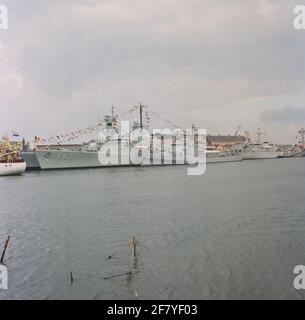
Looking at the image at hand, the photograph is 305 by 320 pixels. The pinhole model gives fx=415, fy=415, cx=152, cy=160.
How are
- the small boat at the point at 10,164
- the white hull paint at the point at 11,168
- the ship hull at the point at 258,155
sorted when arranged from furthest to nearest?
the ship hull at the point at 258,155 → the small boat at the point at 10,164 → the white hull paint at the point at 11,168

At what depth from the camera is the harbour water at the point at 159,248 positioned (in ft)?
43.7

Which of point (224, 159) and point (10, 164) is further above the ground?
point (224, 159)

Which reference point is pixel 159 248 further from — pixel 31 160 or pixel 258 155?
pixel 258 155

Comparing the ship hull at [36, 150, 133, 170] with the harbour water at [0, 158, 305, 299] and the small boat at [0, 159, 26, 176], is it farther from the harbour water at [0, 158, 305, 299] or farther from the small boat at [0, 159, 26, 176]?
the harbour water at [0, 158, 305, 299]

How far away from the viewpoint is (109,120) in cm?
9625

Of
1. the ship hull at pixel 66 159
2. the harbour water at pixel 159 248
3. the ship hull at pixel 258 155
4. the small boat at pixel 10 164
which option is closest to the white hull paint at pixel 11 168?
the small boat at pixel 10 164

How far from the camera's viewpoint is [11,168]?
72.2 meters

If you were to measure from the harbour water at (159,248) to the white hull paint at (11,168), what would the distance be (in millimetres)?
40185

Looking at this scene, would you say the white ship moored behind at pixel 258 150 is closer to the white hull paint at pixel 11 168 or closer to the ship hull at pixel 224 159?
the ship hull at pixel 224 159

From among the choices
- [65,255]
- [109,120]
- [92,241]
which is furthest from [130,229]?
[109,120]

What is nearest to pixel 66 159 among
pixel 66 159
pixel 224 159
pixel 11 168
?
pixel 66 159

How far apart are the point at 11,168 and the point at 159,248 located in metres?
59.5

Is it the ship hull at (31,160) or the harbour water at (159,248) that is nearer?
the harbour water at (159,248)
